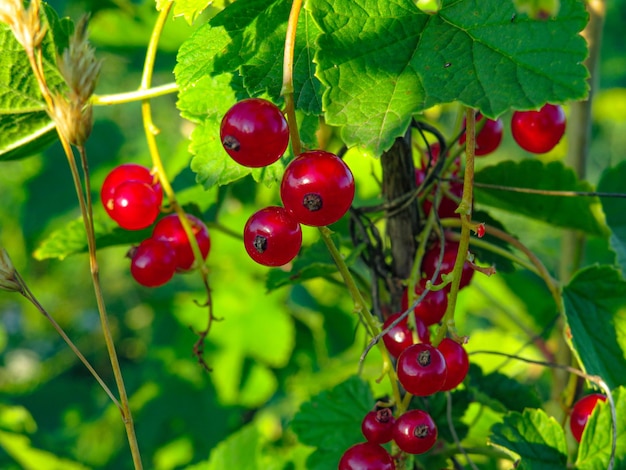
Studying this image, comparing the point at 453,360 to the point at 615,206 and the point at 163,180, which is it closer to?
the point at 163,180

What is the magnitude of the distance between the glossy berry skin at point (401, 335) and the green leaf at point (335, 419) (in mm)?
214

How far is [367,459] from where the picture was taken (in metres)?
0.82

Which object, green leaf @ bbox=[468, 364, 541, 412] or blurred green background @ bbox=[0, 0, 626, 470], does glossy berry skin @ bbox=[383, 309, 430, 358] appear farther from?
blurred green background @ bbox=[0, 0, 626, 470]

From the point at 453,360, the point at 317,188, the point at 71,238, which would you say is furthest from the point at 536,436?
the point at 71,238

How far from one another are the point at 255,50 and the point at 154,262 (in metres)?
0.36

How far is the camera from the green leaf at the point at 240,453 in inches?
54.7

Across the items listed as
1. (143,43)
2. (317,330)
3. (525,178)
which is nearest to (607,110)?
(317,330)

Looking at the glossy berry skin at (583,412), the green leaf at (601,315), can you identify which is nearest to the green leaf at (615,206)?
the green leaf at (601,315)

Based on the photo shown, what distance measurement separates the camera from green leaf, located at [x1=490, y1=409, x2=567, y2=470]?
3.07 feet

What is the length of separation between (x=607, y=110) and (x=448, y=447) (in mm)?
2737

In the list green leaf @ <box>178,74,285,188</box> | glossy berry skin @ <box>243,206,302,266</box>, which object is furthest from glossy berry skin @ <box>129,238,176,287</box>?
glossy berry skin @ <box>243,206,302,266</box>

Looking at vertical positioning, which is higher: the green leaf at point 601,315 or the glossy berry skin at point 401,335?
the glossy berry skin at point 401,335

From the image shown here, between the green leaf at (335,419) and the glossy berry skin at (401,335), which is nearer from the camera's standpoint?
the glossy berry skin at (401,335)

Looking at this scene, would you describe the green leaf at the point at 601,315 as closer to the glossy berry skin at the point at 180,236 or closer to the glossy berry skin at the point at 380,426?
the glossy berry skin at the point at 380,426
